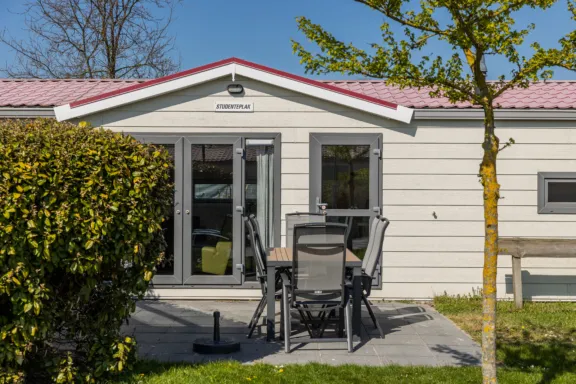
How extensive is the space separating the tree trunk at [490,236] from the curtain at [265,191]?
16.5ft

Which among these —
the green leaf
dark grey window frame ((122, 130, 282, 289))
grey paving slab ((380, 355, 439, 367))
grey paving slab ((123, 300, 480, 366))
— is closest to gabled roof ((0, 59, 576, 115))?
dark grey window frame ((122, 130, 282, 289))

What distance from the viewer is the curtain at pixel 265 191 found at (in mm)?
8914

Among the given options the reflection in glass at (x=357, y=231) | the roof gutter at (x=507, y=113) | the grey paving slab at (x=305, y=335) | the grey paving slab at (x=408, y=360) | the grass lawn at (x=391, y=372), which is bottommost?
the grey paving slab at (x=408, y=360)

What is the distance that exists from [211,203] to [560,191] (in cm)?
456

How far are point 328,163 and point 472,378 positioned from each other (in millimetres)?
4242

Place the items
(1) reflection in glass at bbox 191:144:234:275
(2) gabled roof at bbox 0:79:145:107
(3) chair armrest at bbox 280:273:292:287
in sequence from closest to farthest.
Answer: (3) chair armrest at bbox 280:273:292:287
(1) reflection in glass at bbox 191:144:234:275
(2) gabled roof at bbox 0:79:145:107

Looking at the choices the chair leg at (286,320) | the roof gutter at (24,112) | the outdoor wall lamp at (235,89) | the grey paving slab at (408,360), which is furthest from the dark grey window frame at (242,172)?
the grey paving slab at (408,360)

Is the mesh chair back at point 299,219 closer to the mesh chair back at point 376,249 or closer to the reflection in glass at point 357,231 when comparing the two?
the reflection in glass at point 357,231

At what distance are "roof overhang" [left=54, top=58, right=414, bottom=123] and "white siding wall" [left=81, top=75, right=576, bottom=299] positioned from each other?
6.3 inches

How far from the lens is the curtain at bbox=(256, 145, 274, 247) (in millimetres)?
8914

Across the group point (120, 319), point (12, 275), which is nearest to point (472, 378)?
point (120, 319)

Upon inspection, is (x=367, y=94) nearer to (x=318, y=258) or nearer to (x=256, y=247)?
(x=256, y=247)

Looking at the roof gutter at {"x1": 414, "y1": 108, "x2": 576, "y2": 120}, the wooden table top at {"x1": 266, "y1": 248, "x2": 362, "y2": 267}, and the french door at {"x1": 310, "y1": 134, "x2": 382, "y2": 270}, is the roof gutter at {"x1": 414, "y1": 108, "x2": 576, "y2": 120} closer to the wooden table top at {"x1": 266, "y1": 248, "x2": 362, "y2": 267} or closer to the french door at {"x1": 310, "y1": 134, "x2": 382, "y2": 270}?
the french door at {"x1": 310, "y1": 134, "x2": 382, "y2": 270}

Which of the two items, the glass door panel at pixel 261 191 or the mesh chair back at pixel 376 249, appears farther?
the glass door panel at pixel 261 191
